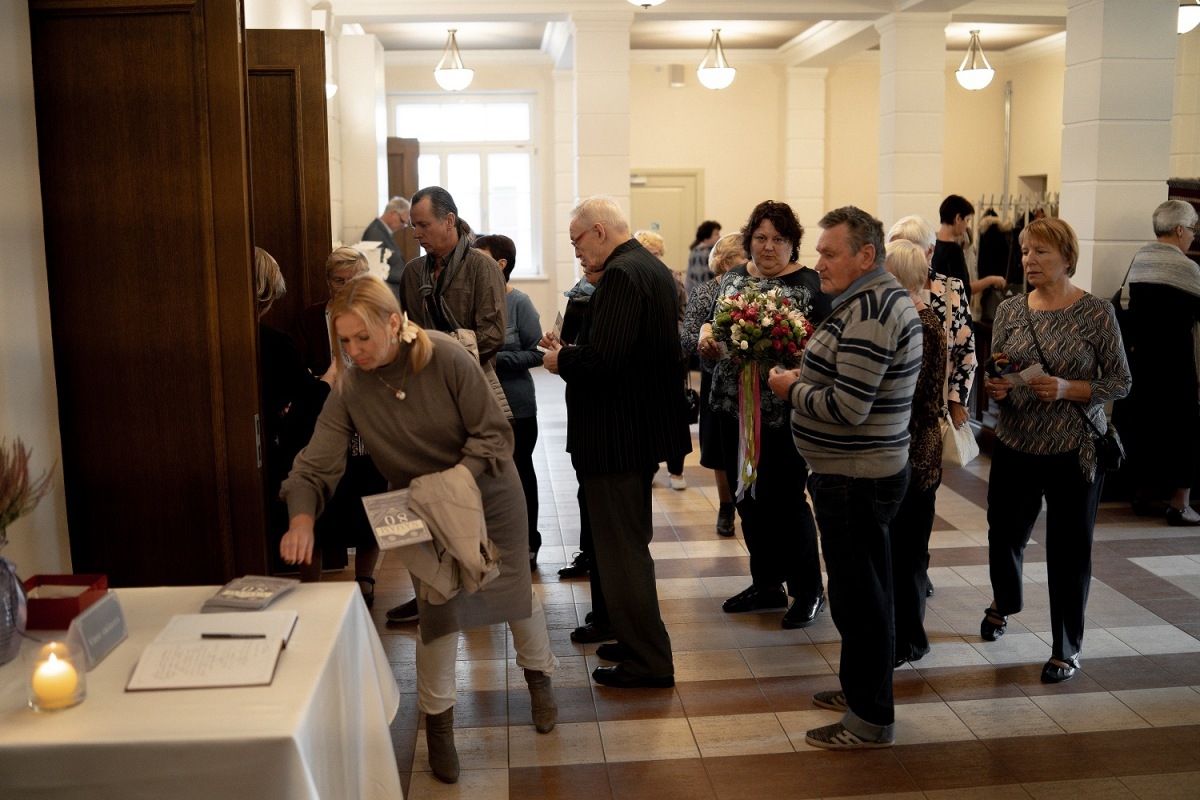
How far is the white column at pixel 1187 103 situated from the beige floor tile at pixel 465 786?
9280 mm

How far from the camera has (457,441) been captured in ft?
10.0

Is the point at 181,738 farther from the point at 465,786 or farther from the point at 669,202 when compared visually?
the point at 669,202

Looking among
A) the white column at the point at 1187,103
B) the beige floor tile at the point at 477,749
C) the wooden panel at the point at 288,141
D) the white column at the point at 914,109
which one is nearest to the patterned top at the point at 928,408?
the beige floor tile at the point at 477,749

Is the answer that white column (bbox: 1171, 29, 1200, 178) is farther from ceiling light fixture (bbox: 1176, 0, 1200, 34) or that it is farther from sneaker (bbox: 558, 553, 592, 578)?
sneaker (bbox: 558, 553, 592, 578)

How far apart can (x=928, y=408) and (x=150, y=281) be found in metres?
2.50

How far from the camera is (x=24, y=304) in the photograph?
3.04m

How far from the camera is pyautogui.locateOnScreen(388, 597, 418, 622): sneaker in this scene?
179 inches

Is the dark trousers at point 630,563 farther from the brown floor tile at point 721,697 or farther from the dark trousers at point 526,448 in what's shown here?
the dark trousers at point 526,448

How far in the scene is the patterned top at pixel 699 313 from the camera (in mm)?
4947

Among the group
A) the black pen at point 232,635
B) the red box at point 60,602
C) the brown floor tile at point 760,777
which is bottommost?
the brown floor tile at point 760,777

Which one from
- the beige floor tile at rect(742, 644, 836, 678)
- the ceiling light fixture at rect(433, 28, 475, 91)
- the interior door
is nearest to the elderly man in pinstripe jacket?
the beige floor tile at rect(742, 644, 836, 678)

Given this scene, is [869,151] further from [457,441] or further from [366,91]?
[457,441]

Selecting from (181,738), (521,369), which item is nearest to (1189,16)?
(521,369)

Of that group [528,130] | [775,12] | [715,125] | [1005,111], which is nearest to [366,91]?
[775,12]
